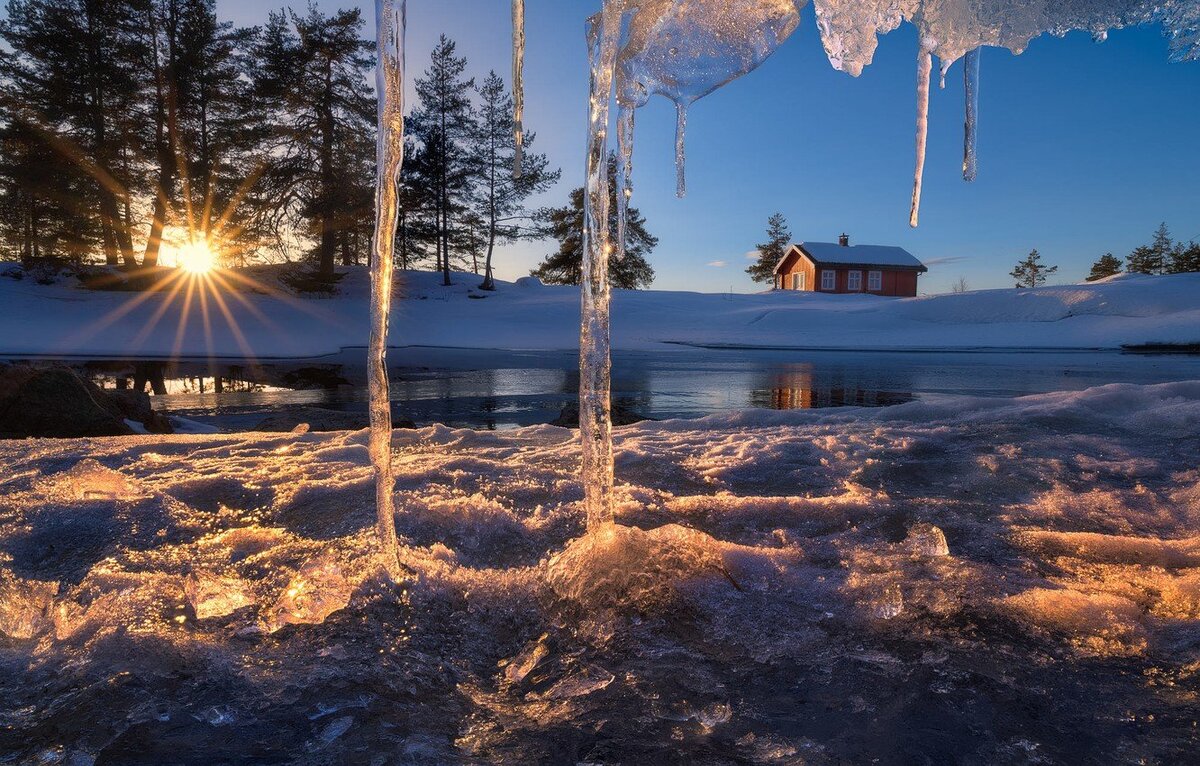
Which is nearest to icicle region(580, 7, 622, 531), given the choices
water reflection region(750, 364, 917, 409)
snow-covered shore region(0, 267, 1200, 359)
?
water reflection region(750, 364, 917, 409)

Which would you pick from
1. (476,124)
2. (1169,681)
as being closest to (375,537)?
(1169,681)

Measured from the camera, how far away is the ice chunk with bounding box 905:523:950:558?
244 centimetres

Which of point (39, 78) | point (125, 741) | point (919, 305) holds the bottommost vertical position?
point (125, 741)

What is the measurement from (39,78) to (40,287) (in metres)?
7.28

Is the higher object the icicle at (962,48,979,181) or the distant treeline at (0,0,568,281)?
the distant treeline at (0,0,568,281)

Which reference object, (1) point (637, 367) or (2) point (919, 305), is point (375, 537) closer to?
(1) point (637, 367)

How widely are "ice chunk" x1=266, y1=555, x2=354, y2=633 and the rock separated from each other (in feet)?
12.3

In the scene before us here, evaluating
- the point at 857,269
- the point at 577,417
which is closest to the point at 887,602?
the point at 577,417

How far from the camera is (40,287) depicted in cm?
2434

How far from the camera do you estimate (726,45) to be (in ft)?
13.3

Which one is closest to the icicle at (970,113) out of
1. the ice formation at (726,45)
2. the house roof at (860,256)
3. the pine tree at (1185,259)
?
the ice formation at (726,45)

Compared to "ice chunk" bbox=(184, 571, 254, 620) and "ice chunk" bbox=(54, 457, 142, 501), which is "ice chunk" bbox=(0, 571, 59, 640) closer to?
"ice chunk" bbox=(184, 571, 254, 620)

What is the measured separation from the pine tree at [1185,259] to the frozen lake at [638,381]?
49.1 metres

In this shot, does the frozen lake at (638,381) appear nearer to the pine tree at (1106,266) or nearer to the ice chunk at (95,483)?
the ice chunk at (95,483)
